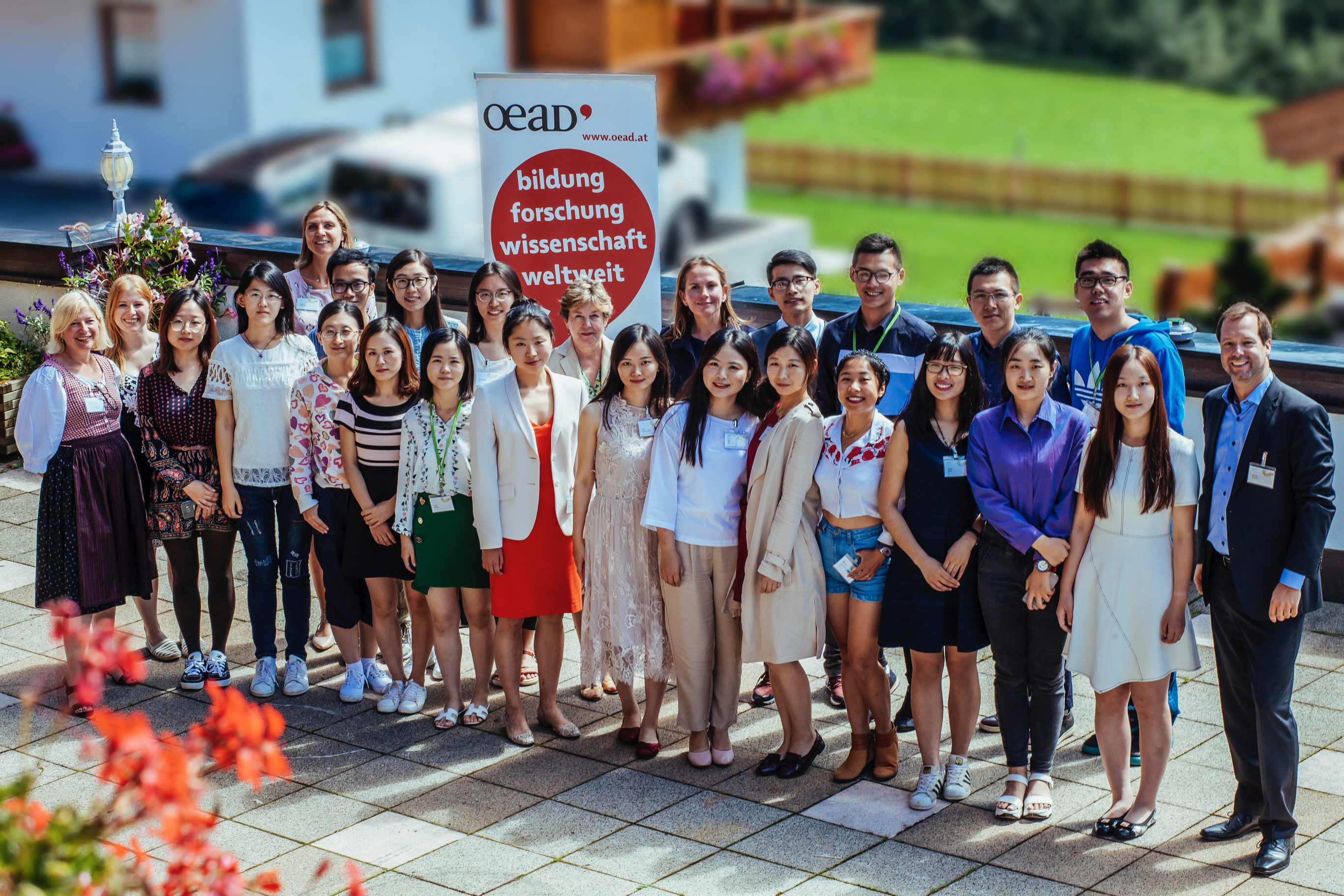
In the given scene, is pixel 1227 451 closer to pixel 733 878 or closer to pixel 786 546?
pixel 786 546

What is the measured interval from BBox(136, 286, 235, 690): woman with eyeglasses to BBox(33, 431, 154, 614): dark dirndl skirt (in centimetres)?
9

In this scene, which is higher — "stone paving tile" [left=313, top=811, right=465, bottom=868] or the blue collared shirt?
the blue collared shirt

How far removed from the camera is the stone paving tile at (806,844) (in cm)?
480

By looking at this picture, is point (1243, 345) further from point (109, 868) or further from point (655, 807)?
point (109, 868)

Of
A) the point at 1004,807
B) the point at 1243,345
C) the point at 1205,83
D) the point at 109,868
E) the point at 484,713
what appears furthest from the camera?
the point at 1205,83

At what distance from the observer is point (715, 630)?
553 centimetres

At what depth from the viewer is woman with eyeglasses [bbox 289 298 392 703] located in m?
5.93

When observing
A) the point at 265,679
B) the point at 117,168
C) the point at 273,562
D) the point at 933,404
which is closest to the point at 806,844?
the point at 933,404

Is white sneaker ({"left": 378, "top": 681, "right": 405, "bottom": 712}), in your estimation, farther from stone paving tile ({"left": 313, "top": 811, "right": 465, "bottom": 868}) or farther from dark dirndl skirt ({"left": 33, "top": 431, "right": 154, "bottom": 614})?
dark dirndl skirt ({"left": 33, "top": 431, "right": 154, "bottom": 614})

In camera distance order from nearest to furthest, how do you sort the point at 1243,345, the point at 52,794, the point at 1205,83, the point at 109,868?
the point at 109,868 < the point at 1243,345 < the point at 52,794 < the point at 1205,83

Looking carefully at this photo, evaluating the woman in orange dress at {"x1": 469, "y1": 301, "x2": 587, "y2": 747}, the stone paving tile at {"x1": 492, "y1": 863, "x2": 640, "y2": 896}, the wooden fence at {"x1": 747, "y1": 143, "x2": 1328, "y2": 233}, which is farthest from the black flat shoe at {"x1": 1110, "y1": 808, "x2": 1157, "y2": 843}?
the wooden fence at {"x1": 747, "y1": 143, "x2": 1328, "y2": 233}

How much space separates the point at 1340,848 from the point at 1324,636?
1.92 metres

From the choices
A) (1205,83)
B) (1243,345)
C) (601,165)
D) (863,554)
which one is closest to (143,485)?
(601,165)

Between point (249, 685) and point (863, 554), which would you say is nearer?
point (863, 554)
